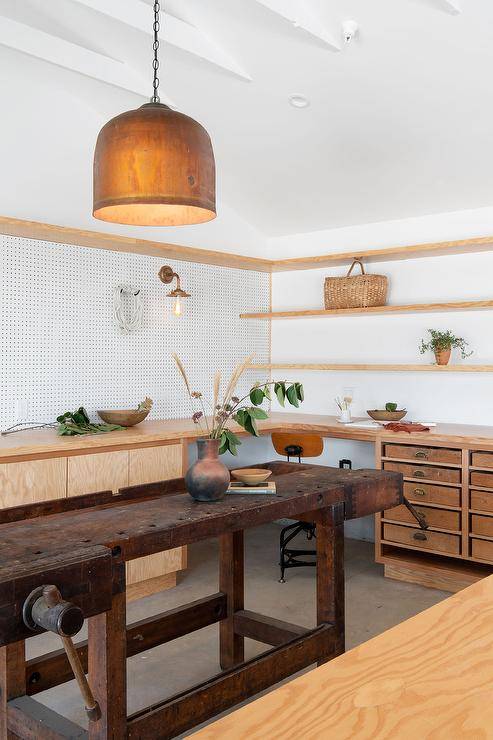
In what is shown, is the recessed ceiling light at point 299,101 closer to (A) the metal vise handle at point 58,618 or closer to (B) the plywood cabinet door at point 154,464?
(B) the plywood cabinet door at point 154,464

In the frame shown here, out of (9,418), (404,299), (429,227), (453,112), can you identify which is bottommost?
(9,418)

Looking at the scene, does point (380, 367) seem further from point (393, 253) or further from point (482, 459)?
point (482, 459)

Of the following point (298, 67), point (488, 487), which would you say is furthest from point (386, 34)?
point (488, 487)

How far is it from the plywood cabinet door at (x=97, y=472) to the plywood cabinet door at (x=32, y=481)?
54 mm

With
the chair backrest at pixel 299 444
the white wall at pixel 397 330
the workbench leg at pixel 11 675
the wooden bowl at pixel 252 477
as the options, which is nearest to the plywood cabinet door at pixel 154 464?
the chair backrest at pixel 299 444

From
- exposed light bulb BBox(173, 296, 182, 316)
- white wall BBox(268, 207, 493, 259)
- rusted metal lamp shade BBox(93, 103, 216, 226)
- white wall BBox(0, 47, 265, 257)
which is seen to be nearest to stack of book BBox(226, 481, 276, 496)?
rusted metal lamp shade BBox(93, 103, 216, 226)

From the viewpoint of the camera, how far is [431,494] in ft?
13.9

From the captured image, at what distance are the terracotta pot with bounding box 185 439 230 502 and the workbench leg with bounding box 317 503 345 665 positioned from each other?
0.53 m

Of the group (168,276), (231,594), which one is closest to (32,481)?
(231,594)

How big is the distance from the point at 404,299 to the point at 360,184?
0.92 m

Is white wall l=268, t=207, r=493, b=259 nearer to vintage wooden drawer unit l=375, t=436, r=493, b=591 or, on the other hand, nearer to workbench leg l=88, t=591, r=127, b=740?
vintage wooden drawer unit l=375, t=436, r=493, b=591

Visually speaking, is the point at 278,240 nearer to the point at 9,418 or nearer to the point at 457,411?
the point at 457,411

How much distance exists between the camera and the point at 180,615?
9.88ft

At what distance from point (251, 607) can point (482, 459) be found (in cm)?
159
